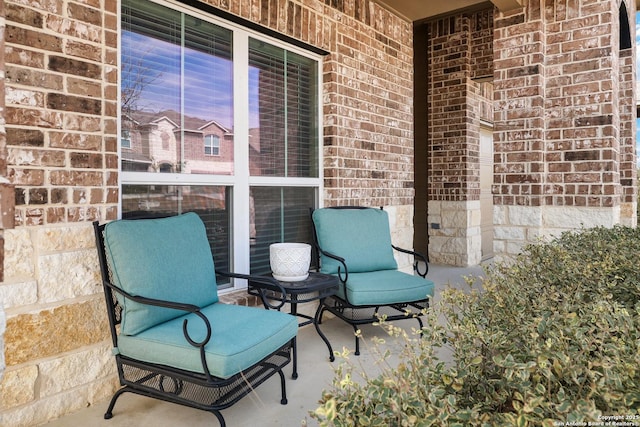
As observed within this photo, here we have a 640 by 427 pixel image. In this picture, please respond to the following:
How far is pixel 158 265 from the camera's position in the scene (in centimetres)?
220

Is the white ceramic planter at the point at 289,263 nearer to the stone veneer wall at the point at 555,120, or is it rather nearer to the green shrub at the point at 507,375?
the green shrub at the point at 507,375

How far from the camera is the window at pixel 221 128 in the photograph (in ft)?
8.49


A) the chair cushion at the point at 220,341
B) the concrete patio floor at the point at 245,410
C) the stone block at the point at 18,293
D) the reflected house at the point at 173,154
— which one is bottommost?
the concrete patio floor at the point at 245,410

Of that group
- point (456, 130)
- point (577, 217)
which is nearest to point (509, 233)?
point (577, 217)

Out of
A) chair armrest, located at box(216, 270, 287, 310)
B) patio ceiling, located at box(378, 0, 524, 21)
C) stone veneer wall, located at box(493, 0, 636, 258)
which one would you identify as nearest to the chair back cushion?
chair armrest, located at box(216, 270, 287, 310)

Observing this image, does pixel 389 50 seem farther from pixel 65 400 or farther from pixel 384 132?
pixel 65 400

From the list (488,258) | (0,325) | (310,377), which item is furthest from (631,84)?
(0,325)

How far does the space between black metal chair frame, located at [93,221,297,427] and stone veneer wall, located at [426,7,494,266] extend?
4397 millimetres

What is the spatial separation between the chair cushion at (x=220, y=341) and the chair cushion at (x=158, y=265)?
0.10 m

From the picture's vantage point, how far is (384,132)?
4.45 m

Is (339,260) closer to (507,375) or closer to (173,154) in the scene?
(173,154)

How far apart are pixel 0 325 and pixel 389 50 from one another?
13.1 ft

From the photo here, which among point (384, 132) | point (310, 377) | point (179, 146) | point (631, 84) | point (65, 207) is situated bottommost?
point (310, 377)

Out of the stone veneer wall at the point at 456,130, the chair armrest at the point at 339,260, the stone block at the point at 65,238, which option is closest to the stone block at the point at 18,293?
the stone block at the point at 65,238
